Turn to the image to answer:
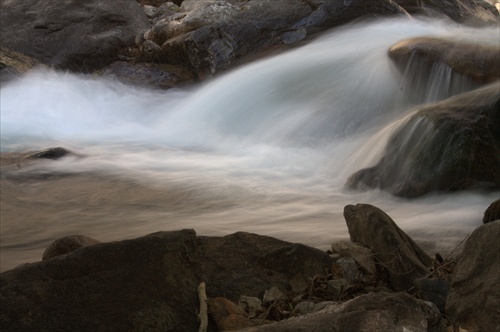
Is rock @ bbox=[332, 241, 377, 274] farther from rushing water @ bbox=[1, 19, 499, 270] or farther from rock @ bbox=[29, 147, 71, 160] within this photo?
rock @ bbox=[29, 147, 71, 160]

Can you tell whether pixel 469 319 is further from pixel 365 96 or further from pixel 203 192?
pixel 365 96

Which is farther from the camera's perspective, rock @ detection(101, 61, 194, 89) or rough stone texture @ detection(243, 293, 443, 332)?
rock @ detection(101, 61, 194, 89)

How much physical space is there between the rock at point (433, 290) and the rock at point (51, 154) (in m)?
5.72

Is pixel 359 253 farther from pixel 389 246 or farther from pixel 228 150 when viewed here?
pixel 228 150

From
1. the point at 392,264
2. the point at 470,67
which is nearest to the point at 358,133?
the point at 470,67

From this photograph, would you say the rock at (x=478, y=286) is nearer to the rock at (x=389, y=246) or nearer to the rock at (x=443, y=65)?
the rock at (x=389, y=246)

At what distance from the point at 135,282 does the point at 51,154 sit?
5560mm

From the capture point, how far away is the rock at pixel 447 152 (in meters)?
5.37

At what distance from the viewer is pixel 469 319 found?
2.26m

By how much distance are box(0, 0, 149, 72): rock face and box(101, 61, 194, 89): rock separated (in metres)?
0.64

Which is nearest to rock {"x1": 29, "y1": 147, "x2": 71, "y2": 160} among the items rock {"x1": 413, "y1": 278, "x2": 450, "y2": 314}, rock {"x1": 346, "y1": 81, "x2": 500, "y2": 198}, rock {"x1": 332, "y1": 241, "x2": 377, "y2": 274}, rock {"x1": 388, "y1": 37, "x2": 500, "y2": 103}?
rock {"x1": 346, "y1": 81, "x2": 500, "y2": 198}

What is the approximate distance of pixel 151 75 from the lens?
1215cm

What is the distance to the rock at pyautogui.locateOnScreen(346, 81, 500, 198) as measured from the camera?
5367 mm

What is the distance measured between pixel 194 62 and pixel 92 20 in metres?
3.13
